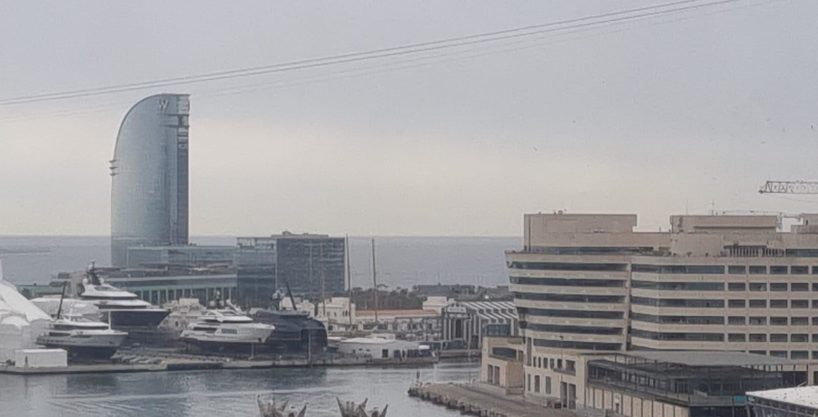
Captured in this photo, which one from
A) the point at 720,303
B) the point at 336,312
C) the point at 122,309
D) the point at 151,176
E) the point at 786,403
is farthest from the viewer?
the point at 151,176

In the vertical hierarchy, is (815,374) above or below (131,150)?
below

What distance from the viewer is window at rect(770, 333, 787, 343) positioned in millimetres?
21750

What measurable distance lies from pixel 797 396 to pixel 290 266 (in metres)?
31.9

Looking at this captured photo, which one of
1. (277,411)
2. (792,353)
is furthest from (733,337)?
(277,411)

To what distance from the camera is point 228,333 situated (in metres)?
33.5

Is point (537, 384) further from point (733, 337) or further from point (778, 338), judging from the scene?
point (778, 338)

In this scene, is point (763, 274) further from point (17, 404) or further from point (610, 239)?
point (17, 404)

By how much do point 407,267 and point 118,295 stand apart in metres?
61.6

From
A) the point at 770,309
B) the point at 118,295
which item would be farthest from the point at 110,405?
the point at 118,295

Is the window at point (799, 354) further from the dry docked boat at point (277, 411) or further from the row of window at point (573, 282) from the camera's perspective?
Result: the dry docked boat at point (277, 411)

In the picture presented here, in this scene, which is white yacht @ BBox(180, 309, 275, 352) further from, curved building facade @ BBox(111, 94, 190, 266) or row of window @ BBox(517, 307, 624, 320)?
curved building facade @ BBox(111, 94, 190, 266)

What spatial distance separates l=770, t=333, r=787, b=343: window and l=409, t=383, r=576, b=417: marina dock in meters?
2.54

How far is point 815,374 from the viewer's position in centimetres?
2062

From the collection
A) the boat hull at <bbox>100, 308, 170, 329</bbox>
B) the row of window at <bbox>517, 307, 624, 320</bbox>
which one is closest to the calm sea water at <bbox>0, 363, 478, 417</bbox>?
the row of window at <bbox>517, 307, 624, 320</bbox>
